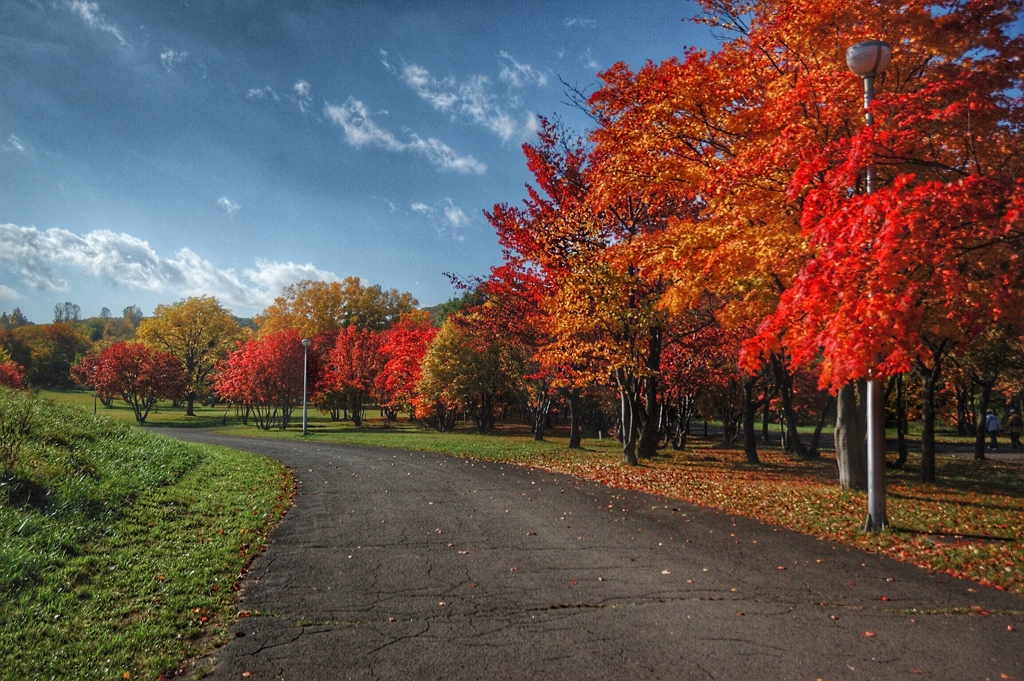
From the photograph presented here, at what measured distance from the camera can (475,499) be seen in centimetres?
1061

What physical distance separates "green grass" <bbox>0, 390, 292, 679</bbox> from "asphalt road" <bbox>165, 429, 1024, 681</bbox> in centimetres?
47

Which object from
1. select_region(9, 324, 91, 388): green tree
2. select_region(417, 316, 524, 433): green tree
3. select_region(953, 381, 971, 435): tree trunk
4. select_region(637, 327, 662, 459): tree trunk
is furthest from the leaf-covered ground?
select_region(9, 324, 91, 388): green tree

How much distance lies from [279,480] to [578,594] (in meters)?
8.74

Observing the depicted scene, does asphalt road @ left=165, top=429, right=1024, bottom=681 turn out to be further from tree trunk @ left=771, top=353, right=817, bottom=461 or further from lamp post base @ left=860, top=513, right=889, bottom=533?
tree trunk @ left=771, top=353, right=817, bottom=461

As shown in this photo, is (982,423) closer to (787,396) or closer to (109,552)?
(787,396)

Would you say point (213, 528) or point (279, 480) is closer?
point (213, 528)

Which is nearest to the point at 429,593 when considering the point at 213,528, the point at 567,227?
the point at 213,528

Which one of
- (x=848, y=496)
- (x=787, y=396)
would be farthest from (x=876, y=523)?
(x=787, y=396)

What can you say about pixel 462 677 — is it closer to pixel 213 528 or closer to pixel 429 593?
pixel 429 593

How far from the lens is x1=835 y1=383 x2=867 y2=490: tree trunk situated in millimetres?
11938

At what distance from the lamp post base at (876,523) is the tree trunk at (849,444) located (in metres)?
3.69

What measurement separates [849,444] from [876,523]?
404cm

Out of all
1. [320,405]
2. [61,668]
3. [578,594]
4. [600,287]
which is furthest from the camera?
[320,405]

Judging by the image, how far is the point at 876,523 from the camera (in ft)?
27.6
